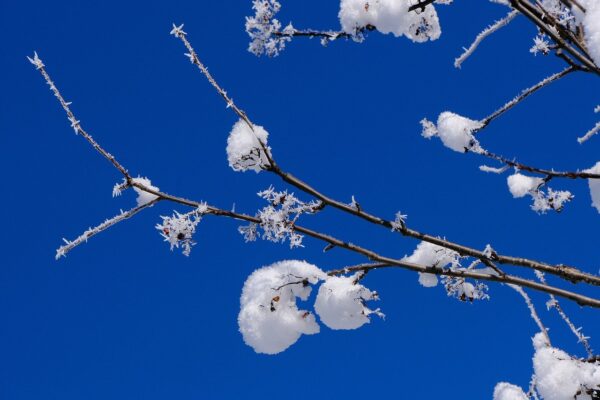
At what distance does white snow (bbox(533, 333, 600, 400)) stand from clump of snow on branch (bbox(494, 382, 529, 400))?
893 mm

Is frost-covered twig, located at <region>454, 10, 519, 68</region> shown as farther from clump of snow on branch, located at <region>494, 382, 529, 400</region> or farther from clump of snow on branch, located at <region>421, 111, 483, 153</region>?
clump of snow on branch, located at <region>494, 382, 529, 400</region>

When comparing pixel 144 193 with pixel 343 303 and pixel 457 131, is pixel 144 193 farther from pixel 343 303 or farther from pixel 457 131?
pixel 457 131

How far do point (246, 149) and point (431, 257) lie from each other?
88 cm

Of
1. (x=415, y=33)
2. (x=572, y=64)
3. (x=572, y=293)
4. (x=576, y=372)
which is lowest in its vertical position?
(x=576, y=372)

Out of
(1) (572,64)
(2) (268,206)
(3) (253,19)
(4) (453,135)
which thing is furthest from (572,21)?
(2) (268,206)

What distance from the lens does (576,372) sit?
6.84ft

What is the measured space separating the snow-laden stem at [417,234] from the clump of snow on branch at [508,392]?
123cm

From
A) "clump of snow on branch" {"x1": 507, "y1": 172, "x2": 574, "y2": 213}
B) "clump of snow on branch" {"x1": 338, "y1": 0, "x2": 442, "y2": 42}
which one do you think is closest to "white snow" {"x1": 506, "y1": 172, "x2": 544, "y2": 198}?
"clump of snow on branch" {"x1": 507, "y1": 172, "x2": 574, "y2": 213}

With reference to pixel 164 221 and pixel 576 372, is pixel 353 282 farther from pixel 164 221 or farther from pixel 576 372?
pixel 576 372

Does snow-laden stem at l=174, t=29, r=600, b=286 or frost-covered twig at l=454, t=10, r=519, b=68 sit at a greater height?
frost-covered twig at l=454, t=10, r=519, b=68

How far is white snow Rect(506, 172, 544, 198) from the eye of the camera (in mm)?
3066

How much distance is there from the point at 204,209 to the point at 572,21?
5.62 feet

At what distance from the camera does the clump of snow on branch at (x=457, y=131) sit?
2869 mm

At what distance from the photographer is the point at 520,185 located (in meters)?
3.12
